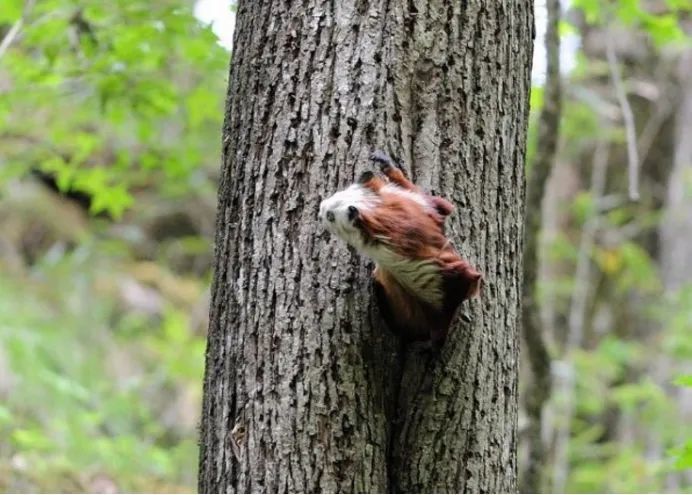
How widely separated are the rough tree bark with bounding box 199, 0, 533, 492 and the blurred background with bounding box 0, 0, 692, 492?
83 cm

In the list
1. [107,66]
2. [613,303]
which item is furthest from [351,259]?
[613,303]

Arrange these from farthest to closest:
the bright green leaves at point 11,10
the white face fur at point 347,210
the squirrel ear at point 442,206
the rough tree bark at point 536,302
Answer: the rough tree bark at point 536,302, the bright green leaves at point 11,10, the squirrel ear at point 442,206, the white face fur at point 347,210

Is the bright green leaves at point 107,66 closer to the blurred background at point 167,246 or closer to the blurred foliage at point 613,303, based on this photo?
the blurred background at point 167,246

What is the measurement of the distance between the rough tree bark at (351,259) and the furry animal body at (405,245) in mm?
79

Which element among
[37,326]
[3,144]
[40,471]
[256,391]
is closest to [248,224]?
[256,391]

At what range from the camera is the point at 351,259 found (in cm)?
206

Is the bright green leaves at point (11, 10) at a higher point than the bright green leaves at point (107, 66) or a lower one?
higher

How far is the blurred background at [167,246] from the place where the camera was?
385 cm

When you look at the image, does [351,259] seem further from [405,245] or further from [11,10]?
[11,10]

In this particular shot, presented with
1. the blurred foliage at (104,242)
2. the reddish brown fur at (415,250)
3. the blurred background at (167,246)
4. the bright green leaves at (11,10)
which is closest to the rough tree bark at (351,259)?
the reddish brown fur at (415,250)

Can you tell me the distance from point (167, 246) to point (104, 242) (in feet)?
3.97

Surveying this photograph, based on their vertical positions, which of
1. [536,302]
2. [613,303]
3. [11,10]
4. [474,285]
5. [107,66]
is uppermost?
[11,10]

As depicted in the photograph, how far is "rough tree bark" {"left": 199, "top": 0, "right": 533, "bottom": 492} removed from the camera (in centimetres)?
197

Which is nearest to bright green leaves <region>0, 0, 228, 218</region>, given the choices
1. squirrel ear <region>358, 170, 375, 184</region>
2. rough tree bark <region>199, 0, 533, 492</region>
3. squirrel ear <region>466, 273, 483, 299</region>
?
rough tree bark <region>199, 0, 533, 492</region>
